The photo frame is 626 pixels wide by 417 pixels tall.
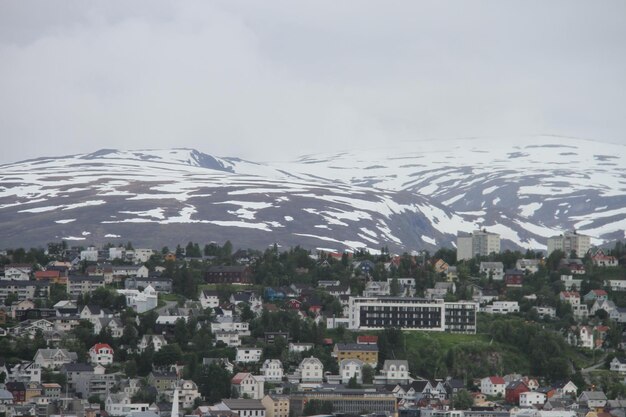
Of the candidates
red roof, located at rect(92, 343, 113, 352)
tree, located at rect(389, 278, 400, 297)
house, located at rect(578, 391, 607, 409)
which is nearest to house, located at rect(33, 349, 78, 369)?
red roof, located at rect(92, 343, 113, 352)

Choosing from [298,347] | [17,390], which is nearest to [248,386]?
[298,347]

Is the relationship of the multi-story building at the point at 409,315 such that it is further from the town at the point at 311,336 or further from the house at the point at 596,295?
the house at the point at 596,295

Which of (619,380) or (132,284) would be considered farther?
(132,284)

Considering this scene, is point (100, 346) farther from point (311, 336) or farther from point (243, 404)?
point (243, 404)

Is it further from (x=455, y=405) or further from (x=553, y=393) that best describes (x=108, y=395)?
(x=553, y=393)

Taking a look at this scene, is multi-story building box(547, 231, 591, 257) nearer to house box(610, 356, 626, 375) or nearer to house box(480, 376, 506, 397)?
house box(610, 356, 626, 375)

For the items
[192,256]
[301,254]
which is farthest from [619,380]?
[192,256]
